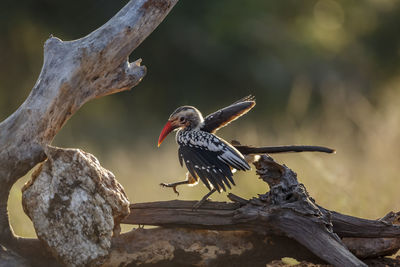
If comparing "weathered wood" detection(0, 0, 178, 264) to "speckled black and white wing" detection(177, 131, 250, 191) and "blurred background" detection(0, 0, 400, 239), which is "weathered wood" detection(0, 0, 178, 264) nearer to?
"speckled black and white wing" detection(177, 131, 250, 191)

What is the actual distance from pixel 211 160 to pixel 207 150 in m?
0.12

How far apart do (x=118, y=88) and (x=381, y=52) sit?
10040mm

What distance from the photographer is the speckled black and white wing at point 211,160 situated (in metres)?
4.59

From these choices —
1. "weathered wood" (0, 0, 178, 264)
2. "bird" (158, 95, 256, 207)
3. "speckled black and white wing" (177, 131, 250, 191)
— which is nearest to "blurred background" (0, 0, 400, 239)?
"bird" (158, 95, 256, 207)

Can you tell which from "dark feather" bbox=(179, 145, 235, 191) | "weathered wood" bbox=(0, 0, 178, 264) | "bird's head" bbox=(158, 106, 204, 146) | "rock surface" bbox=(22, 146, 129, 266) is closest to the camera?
"rock surface" bbox=(22, 146, 129, 266)

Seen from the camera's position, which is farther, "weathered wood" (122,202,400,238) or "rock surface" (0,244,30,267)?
"weathered wood" (122,202,400,238)

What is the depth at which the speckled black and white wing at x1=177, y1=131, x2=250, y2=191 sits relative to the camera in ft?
15.1

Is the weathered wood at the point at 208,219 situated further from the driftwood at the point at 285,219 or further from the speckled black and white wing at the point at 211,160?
the speckled black and white wing at the point at 211,160

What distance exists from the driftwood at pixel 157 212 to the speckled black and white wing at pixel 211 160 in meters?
0.21

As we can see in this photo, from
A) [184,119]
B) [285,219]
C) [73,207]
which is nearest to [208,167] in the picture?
[285,219]

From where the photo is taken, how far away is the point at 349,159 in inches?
348

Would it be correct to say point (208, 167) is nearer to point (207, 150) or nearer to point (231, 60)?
point (207, 150)

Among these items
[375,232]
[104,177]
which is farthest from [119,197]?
[375,232]

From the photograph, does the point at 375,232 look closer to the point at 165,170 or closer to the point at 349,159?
the point at 349,159
